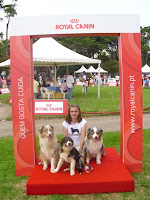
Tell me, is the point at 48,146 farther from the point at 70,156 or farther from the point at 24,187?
the point at 24,187

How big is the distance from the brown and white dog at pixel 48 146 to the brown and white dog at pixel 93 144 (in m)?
0.62

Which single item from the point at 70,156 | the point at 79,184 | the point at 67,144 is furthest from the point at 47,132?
the point at 79,184

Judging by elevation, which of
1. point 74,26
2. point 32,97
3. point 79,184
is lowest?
point 79,184

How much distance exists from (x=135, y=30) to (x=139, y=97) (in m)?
1.23

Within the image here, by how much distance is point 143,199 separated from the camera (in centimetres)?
315

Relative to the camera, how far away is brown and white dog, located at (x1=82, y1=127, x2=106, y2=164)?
3.75 meters

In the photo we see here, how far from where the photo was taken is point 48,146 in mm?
3641

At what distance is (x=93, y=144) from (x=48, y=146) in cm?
88

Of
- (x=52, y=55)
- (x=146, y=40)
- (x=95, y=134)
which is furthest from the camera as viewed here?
(x=146, y=40)

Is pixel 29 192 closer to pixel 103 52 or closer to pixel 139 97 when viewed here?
pixel 139 97

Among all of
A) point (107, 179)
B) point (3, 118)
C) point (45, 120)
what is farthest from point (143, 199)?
point (3, 118)

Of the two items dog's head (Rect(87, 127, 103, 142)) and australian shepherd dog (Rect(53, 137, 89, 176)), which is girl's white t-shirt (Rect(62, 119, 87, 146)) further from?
australian shepherd dog (Rect(53, 137, 89, 176))

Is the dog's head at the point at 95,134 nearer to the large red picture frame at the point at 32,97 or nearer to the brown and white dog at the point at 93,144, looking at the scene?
the brown and white dog at the point at 93,144

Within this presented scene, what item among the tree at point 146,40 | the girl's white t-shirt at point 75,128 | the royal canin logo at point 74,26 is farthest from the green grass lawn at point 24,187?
the tree at point 146,40
